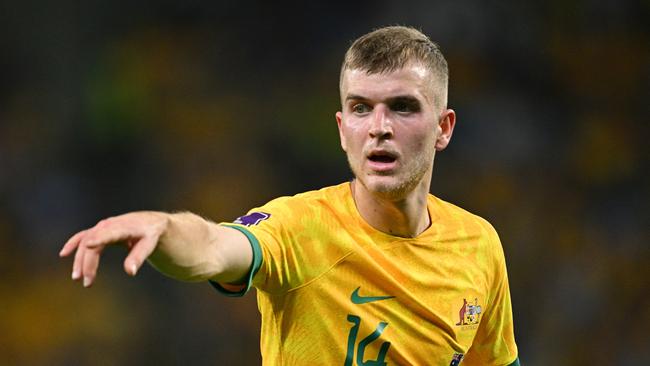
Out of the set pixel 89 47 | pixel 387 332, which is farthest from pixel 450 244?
pixel 89 47

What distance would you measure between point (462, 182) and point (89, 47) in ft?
9.46

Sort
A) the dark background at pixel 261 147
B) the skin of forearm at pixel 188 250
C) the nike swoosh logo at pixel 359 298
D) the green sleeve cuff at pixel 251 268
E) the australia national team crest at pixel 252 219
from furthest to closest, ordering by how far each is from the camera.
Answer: the dark background at pixel 261 147, the nike swoosh logo at pixel 359 298, the australia national team crest at pixel 252 219, the green sleeve cuff at pixel 251 268, the skin of forearm at pixel 188 250

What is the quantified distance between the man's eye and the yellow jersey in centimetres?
33

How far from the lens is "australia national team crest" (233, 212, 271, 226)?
2875 millimetres

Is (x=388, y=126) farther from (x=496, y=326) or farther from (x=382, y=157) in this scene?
(x=496, y=326)

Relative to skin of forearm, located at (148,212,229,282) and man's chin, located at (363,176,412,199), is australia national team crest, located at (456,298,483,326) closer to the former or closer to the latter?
man's chin, located at (363,176,412,199)

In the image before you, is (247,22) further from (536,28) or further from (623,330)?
(623,330)

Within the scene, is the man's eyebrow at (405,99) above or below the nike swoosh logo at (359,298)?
above

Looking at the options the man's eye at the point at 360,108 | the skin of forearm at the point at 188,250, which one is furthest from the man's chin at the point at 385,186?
the skin of forearm at the point at 188,250

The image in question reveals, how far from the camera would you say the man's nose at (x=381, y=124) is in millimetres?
3117

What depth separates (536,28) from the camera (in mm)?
6891

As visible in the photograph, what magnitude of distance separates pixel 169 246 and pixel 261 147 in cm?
409

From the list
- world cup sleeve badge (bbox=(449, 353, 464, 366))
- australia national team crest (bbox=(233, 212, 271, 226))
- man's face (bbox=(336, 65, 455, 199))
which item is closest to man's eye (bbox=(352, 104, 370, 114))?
man's face (bbox=(336, 65, 455, 199))

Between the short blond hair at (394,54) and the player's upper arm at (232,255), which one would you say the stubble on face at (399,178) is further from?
the player's upper arm at (232,255)
